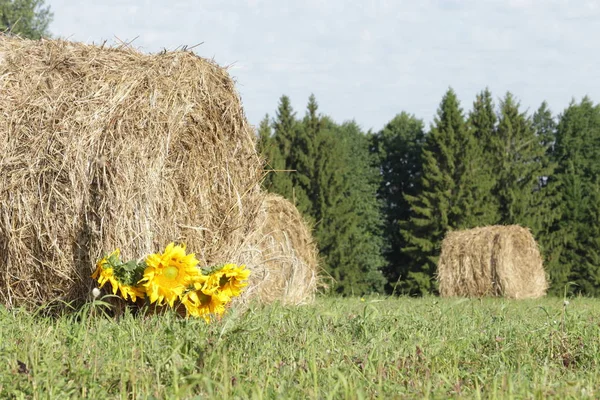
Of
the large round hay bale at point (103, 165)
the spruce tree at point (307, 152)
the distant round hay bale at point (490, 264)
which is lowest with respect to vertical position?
the distant round hay bale at point (490, 264)

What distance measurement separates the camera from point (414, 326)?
18.7 feet

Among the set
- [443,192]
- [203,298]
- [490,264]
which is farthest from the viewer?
[443,192]

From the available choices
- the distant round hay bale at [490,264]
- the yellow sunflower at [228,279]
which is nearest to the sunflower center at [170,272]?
the yellow sunflower at [228,279]

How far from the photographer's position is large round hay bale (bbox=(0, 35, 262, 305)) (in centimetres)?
633

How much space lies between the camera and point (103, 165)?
623 cm

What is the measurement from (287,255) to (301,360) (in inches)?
345

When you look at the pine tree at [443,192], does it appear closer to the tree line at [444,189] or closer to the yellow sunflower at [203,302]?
the tree line at [444,189]

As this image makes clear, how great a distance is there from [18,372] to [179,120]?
3.53 metres

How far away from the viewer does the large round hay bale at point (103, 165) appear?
6.33 meters

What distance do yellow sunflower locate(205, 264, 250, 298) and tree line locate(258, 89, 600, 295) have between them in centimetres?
2323

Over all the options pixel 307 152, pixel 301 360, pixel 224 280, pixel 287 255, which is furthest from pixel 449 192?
pixel 301 360

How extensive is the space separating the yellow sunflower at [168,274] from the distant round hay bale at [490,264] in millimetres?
14992

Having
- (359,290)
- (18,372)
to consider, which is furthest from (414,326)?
(359,290)

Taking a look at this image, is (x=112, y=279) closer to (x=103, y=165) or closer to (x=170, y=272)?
(x=170, y=272)
